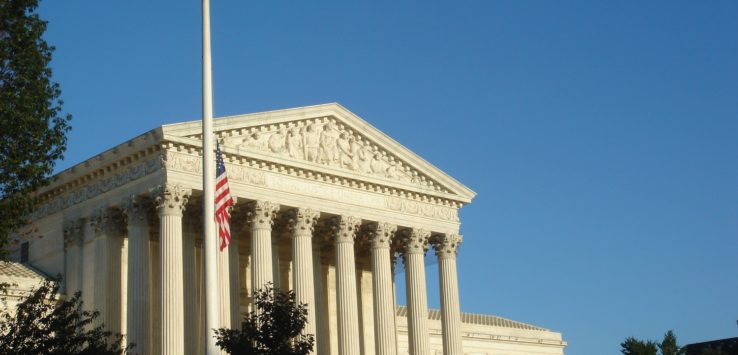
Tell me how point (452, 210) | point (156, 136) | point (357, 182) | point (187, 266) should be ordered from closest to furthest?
point (156, 136) → point (187, 266) → point (357, 182) → point (452, 210)

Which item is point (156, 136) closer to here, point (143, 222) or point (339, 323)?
point (143, 222)

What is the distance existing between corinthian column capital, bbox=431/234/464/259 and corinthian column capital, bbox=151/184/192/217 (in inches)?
652

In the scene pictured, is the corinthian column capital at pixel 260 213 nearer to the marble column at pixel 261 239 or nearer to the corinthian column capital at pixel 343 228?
the marble column at pixel 261 239

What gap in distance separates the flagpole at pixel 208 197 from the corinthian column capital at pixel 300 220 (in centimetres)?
2352

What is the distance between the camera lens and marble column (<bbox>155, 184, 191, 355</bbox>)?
51250 mm

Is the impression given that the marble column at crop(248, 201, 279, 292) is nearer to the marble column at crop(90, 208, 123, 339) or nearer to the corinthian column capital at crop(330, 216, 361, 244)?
the corinthian column capital at crop(330, 216, 361, 244)

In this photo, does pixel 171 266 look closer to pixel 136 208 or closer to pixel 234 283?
pixel 136 208

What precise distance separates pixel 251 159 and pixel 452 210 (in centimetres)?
1396

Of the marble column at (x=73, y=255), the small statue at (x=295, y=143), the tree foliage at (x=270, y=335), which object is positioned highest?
the small statue at (x=295, y=143)

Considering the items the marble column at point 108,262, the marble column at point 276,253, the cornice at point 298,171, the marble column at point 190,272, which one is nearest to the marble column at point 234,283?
the marble column at point 190,272

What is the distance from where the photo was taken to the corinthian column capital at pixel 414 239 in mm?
62806

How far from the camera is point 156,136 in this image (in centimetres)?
5284

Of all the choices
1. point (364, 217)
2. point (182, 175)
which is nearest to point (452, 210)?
point (364, 217)

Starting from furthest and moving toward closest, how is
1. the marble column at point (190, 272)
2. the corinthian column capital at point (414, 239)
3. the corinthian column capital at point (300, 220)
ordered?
the corinthian column capital at point (414, 239) < the corinthian column capital at point (300, 220) < the marble column at point (190, 272)
